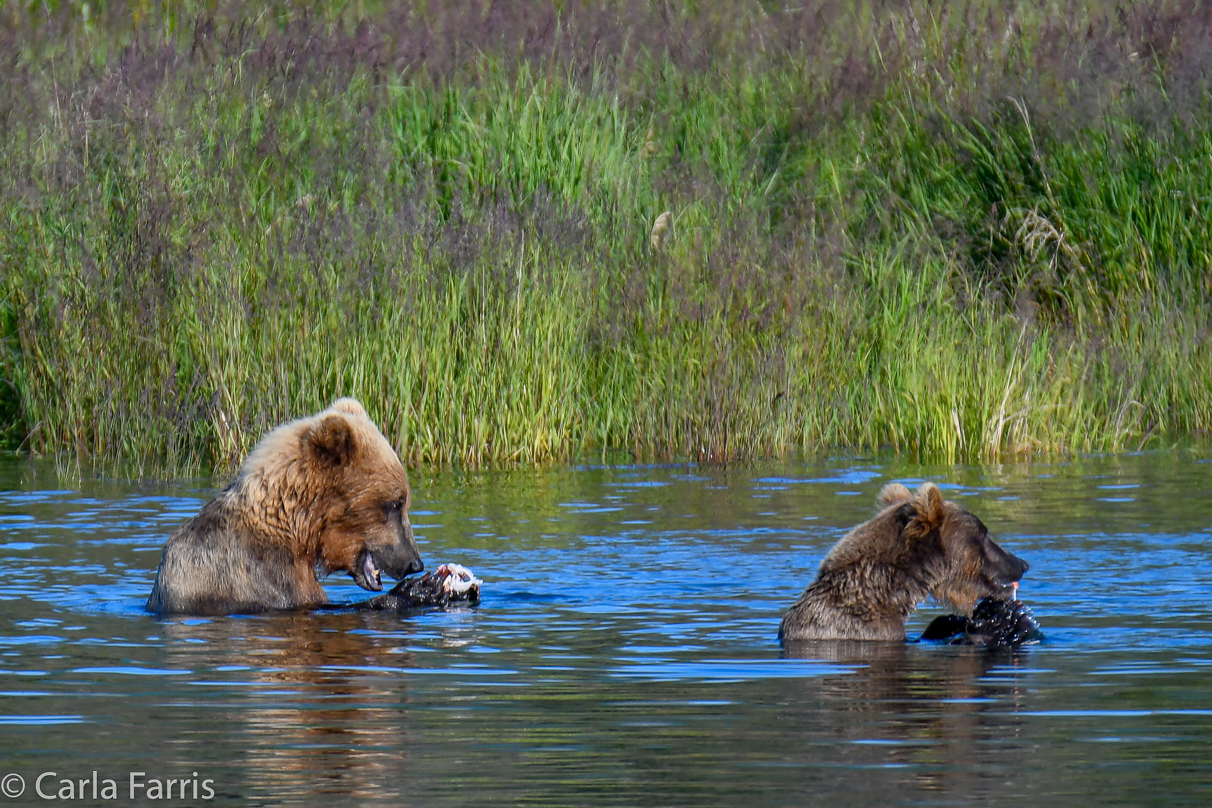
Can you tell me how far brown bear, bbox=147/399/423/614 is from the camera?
8148mm

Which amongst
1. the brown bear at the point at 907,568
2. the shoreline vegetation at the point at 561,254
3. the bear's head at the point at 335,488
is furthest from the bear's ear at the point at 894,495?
the shoreline vegetation at the point at 561,254

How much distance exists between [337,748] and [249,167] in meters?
9.09

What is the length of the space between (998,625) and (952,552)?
0.39 metres

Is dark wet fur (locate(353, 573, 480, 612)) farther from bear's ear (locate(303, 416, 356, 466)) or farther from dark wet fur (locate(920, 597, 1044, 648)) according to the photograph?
dark wet fur (locate(920, 597, 1044, 648))

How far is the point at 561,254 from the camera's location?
13891 mm

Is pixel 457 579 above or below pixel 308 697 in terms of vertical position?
above

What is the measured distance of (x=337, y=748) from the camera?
5570 mm

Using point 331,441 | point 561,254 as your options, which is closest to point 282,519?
point 331,441

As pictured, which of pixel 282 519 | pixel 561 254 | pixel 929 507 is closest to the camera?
pixel 929 507

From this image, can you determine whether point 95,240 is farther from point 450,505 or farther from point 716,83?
point 716,83

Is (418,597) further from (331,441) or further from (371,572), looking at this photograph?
(331,441)

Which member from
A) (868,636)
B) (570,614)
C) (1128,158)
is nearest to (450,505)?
(570,614)

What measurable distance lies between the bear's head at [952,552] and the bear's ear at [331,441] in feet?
7.34

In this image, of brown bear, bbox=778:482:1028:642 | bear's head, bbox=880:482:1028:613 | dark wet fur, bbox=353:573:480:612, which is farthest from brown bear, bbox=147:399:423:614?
Answer: bear's head, bbox=880:482:1028:613
